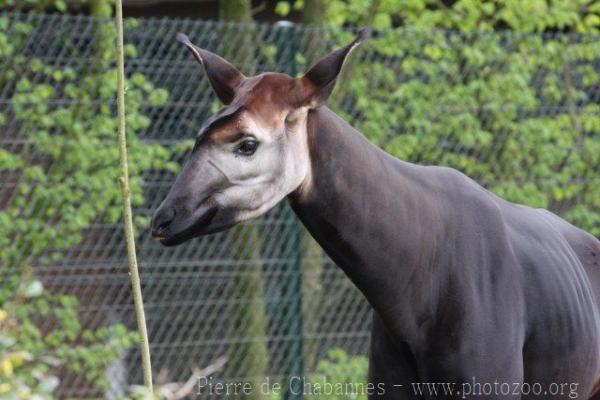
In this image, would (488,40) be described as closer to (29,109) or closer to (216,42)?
(216,42)

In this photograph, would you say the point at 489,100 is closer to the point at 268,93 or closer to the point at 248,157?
the point at 268,93

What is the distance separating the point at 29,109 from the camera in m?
5.85

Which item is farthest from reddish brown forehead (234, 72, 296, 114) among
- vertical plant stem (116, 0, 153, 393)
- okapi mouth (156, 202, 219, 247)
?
vertical plant stem (116, 0, 153, 393)

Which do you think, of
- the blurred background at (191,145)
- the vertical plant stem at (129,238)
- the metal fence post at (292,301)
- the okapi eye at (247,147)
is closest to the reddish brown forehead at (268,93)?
the okapi eye at (247,147)

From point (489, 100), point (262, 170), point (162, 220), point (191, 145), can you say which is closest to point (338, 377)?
point (191, 145)

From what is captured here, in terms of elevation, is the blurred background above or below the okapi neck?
below

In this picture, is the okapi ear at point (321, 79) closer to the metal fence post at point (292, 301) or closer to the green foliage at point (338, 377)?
the metal fence post at point (292, 301)

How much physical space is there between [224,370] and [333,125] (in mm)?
3118

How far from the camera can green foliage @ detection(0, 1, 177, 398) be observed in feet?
19.2

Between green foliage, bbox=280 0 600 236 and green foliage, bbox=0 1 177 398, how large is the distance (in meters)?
1.34

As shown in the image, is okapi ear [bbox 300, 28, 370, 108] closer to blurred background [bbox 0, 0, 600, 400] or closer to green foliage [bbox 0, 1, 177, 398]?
blurred background [bbox 0, 0, 600, 400]

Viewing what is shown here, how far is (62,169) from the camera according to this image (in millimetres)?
5965

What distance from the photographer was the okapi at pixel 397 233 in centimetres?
351

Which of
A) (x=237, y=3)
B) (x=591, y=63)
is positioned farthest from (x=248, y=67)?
(x=591, y=63)
